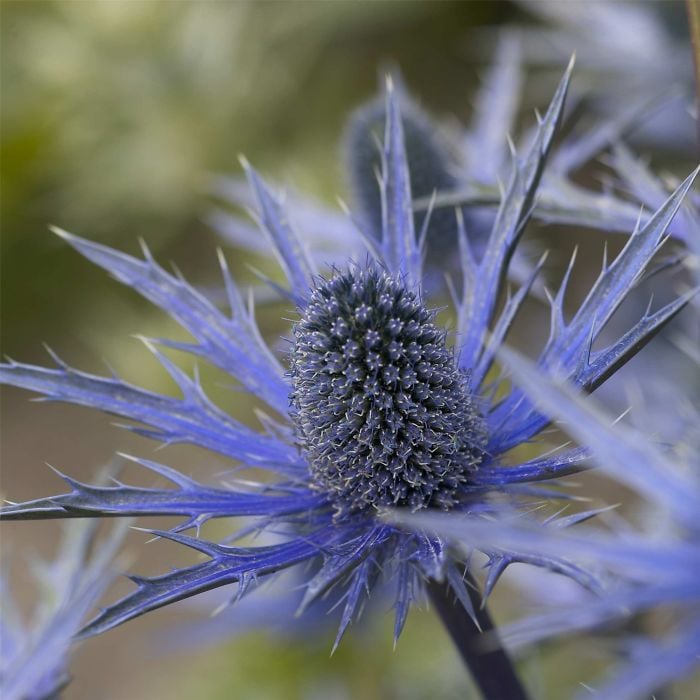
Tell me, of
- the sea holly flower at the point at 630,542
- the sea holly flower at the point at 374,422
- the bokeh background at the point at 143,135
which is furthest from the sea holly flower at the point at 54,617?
the bokeh background at the point at 143,135

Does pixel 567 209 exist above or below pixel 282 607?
above

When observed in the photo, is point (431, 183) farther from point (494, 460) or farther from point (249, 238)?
point (494, 460)

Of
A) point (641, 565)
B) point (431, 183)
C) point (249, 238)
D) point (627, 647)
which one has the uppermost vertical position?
point (249, 238)

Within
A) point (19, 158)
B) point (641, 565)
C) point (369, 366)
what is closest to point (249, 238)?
point (369, 366)

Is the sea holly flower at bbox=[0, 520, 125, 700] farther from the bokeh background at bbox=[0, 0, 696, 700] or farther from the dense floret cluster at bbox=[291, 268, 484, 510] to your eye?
the bokeh background at bbox=[0, 0, 696, 700]

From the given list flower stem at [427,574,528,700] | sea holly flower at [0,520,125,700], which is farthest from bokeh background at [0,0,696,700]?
flower stem at [427,574,528,700]

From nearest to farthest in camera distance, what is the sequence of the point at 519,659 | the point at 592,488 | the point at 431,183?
the point at 519,659 → the point at 431,183 → the point at 592,488
